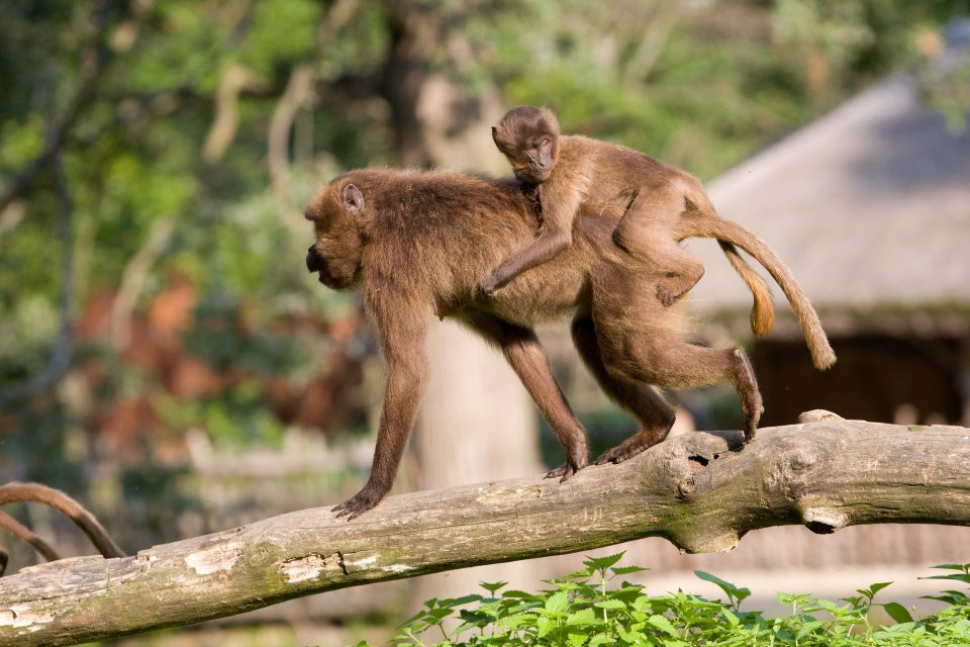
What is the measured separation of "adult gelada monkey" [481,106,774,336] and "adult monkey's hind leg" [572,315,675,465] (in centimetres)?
54

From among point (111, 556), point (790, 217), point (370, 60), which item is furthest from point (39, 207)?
point (111, 556)

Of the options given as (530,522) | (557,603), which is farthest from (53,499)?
(557,603)

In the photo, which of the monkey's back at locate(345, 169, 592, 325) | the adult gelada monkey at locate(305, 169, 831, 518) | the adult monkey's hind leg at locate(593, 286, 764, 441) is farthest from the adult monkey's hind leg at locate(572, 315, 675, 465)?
the adult monkey's hind leg at locate(593, 286, 764, 441)

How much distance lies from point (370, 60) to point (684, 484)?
11.6 m

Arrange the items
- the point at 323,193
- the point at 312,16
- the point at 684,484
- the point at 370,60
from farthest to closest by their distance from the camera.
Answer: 1. the point at 312,16
2. the point at 370,60
3. the point at 323,193
4. the point at 684,484

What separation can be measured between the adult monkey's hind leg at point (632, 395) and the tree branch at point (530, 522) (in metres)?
0.98

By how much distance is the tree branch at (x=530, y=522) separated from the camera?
434 centimetres

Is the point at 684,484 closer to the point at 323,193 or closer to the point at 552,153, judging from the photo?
the point at 552,153

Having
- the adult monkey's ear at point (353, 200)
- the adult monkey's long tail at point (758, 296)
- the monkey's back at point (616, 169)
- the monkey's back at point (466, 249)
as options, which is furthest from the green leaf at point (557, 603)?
the adult monkey's ear at point (353, 200)

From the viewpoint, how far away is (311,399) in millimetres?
25438

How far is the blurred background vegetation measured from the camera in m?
12.8

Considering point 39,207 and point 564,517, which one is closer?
point 564,517

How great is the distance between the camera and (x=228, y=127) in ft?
57.6

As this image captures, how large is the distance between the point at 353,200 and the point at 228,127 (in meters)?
12.0
